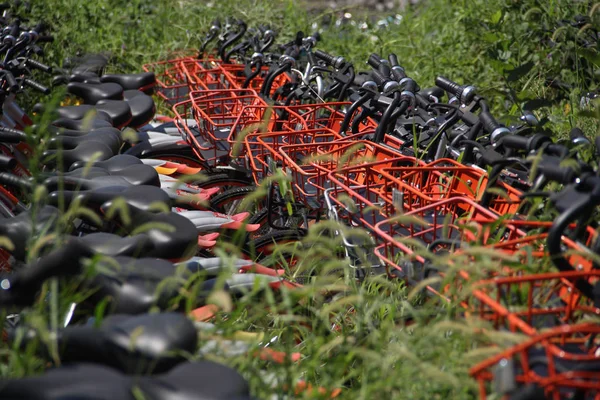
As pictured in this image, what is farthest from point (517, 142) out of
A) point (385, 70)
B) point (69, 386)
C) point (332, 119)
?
point (385, 70)

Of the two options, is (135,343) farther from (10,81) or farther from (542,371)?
(10,81)

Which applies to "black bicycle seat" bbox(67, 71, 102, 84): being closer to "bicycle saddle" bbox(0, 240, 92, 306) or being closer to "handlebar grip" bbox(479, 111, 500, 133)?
"handlebar grip" bbox(479, 111, 500, 133)

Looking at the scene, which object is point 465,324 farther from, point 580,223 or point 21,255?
point 21,255

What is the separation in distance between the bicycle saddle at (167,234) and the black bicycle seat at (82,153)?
0.83 meters

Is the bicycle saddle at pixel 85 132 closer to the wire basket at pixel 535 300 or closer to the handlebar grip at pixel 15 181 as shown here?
the handlebar grip at pixel 15 181

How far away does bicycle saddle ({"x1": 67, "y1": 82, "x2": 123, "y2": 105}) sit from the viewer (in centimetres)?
540

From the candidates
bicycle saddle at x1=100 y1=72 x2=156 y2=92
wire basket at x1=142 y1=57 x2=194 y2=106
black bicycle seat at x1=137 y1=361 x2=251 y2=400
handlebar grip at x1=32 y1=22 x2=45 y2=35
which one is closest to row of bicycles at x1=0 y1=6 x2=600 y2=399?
black bicycle seat at x1=137 y1=361 x2=251 y2=400

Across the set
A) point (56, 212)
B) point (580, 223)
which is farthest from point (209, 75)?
point (580, 223)

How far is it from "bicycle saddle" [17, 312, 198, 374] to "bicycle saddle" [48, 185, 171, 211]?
0.86 metres

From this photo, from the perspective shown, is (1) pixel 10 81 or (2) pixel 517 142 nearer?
(2) pixel 517 142

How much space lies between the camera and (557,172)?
8.02 feet

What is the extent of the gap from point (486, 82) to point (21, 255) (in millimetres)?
5318

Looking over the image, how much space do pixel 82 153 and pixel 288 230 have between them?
1.04 m

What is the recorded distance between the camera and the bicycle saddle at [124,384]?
1.66m
